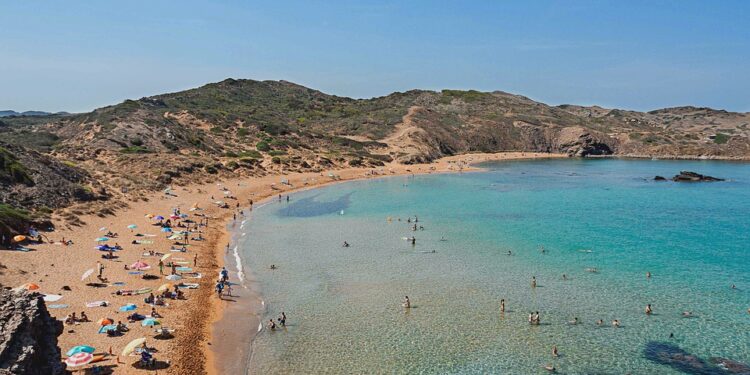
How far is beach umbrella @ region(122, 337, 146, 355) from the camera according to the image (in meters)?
20.0

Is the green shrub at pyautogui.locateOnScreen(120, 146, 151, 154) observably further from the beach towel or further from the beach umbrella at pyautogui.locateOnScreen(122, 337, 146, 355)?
the beach umbrella at pyautogui.locateOnScreen(122, 337, 146, 355)

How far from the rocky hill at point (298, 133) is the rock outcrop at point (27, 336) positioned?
38.4 m

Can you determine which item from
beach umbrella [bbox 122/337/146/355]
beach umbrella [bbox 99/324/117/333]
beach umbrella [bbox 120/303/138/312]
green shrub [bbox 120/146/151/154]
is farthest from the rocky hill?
beach umbrella [bbox 122/337/146/355]

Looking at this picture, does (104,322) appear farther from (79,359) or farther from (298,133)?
(298,133)

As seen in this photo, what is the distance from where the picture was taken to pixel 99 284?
2803cm

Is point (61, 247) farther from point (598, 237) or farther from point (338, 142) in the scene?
point (338, 142)

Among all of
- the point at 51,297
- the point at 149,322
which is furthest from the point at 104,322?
the point at 51,297

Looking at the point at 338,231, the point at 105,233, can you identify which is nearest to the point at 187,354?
the point at 105,233

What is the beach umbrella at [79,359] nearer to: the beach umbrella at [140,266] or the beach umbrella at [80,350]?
the beach umbrella at [80,350]

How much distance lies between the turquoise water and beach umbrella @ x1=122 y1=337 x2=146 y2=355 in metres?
4.64

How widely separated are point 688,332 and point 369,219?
32977 mm

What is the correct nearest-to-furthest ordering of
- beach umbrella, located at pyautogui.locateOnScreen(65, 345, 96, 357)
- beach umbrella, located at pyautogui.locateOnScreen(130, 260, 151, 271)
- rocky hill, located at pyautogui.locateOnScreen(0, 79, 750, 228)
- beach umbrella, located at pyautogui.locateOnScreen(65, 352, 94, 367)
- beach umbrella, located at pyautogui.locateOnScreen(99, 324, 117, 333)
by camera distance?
beach umbrella, located at pyautogui.locateOnScreen(65, 352, 94, 367)
beach umbrella, located at pyautogui.locateOnScreen(65, 345, 96, 357)
beach umbrella, located at pyautogui.locateOnScreen(99, 324, 117, 333)
beach umbrella, located at pyautogui.locateOnScreen(130, 260, 151, 271)
rocky hill, located at pyautogui.locateOnScreen(0, 79, 750, 228)

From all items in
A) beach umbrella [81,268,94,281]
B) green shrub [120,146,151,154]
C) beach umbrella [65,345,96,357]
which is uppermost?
green shrub [120,146,151,154]

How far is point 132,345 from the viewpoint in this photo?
20.3m
